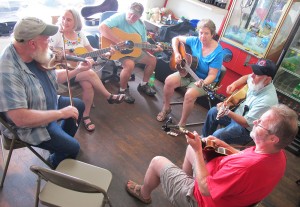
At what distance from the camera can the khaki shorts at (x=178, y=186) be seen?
1484mm

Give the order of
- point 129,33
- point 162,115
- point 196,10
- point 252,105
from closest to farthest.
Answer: point 252,105, point 162,115, point 129,33, point 196,10

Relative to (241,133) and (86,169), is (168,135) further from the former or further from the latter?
(86,169)

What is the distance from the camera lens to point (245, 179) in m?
1.22

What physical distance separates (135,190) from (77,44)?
5.43ft

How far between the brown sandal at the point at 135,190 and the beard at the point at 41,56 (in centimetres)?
116

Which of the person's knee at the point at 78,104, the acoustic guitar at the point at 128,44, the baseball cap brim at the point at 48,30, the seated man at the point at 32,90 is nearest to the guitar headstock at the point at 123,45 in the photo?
the acoustic guitar at the point at 128,44

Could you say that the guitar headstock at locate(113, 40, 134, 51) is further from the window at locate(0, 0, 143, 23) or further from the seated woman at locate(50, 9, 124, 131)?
the window at locate(0, 0, 143, 23)

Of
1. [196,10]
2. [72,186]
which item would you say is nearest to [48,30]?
[72,186]

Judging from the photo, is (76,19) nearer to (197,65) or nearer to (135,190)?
(197,65)

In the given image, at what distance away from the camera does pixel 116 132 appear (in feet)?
8.82

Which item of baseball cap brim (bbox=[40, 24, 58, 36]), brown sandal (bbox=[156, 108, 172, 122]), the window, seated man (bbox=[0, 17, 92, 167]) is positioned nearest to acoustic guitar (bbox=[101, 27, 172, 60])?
the window

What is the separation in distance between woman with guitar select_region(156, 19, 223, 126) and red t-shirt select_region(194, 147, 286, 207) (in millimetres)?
1457

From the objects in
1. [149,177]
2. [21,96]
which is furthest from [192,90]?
[21,96]

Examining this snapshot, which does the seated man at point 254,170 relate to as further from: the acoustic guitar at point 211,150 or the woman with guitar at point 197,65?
the woman with guitar at point 197,65
